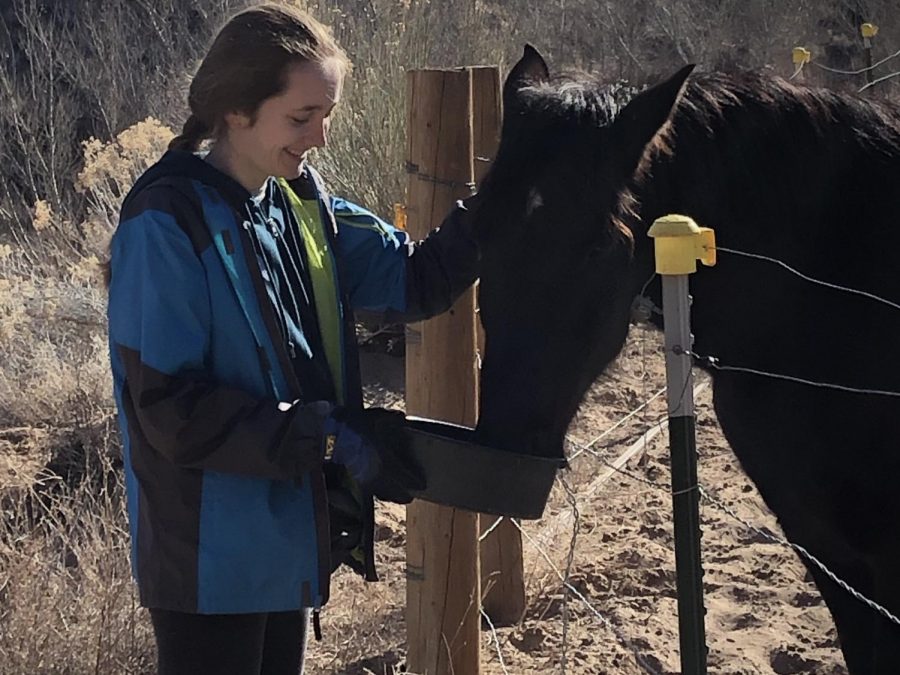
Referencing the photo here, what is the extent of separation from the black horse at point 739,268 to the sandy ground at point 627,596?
63 centimetres

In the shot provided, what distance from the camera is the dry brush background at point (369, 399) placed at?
12.1 feet

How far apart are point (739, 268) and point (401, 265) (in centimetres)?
80

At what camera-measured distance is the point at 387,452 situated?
2.15m

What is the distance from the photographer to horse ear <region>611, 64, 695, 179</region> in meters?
2.23

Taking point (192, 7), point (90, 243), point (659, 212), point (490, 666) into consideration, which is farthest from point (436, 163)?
point (192, 7)

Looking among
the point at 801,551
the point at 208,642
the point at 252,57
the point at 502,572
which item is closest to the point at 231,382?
the point at 208,642

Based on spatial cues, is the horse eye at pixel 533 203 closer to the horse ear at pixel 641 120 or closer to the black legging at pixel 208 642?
the horse ear at pixel 641 120

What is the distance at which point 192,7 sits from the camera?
12.5 metres

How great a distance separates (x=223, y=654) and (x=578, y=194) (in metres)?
1.15

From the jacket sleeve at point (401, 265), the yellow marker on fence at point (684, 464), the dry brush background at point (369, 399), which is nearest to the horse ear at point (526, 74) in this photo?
the dry brush background at point (369, 399)

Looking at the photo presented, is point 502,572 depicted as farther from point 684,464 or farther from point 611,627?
point 684,464

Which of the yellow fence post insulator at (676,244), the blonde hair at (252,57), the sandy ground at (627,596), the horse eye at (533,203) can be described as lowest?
the sandy ground at (627,596)

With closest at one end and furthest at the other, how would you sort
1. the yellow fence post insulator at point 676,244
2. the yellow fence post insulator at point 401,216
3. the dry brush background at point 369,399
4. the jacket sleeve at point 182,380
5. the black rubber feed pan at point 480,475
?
1. the yellow fence post insulator at point 676,244
2. the jacket sleeve at point 182,380
3. the black rubber feed pan at point 480,475
4. the yellow fence post insulator at point 401,216
5. the dry brush background at point 369,399

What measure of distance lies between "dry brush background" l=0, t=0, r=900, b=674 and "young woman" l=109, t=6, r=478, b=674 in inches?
35.5
